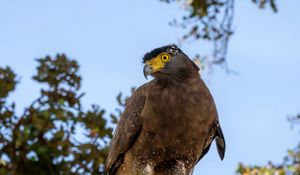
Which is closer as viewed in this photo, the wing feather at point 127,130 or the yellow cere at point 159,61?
the wing feather at point 127,130

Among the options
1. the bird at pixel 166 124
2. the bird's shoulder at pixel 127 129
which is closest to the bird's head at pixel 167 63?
the bird at pixel 166 124

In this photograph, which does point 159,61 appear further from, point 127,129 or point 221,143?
point 221,143

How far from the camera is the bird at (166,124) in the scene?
5.47 metres

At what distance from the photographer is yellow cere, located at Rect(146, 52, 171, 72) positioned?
5879mm

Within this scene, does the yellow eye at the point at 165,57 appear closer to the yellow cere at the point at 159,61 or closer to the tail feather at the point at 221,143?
the yellow cere at the point at 159,61

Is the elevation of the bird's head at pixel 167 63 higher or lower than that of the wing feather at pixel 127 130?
higher

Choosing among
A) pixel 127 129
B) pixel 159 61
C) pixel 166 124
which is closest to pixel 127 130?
pixel 127 129

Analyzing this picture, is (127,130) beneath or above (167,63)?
beneath

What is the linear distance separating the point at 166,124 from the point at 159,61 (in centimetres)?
71

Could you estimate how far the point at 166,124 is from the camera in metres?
5.46

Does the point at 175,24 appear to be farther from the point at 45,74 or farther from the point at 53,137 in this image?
the point at 53,137

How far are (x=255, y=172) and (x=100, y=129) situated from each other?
3.06m

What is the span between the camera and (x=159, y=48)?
5.96 m

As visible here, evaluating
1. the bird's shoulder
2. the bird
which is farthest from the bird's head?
the bird's shoulder
